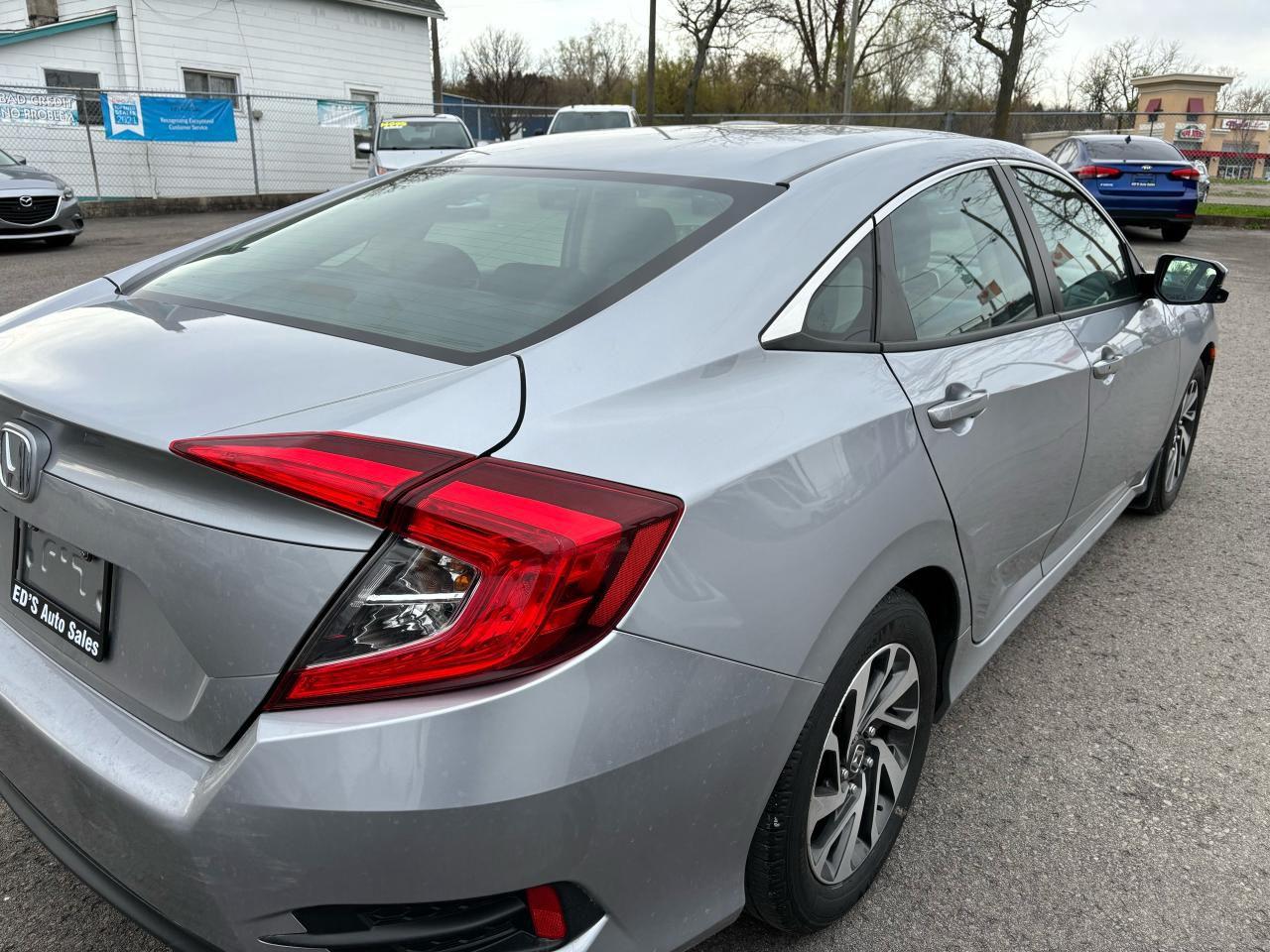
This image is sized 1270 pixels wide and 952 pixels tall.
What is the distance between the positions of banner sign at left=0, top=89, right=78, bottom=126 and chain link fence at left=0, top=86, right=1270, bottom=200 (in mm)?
79

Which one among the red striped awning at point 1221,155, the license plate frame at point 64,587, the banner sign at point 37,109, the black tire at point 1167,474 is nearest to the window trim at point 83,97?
the banner sign at point 37,109

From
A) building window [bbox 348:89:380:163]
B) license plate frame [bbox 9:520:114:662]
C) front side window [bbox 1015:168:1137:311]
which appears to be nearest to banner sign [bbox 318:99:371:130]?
building window [bbox 348:89:380:163]

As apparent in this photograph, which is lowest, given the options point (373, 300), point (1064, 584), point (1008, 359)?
point (1064, 584)

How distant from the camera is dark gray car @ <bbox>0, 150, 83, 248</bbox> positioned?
1275 cm

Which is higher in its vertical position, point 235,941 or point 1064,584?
point 235,941

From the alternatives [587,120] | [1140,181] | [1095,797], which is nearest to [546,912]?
[1095,797]

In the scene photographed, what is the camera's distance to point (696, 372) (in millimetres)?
1756

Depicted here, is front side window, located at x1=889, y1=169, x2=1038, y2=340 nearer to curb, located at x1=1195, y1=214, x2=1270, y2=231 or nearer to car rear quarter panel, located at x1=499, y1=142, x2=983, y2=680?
car rear quarter panel, located at x1=499, y1=142, x2=983, y2=680

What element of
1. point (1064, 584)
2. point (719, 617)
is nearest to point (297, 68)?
point (1064, 584)

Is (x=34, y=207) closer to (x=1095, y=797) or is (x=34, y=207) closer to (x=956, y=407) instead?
(x=956, y=407)

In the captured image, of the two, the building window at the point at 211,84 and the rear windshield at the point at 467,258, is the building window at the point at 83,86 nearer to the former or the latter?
the building window at the point at 211,84

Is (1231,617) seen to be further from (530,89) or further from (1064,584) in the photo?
(530,89)

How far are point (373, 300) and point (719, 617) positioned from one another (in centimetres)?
97

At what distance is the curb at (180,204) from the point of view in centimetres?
1861
